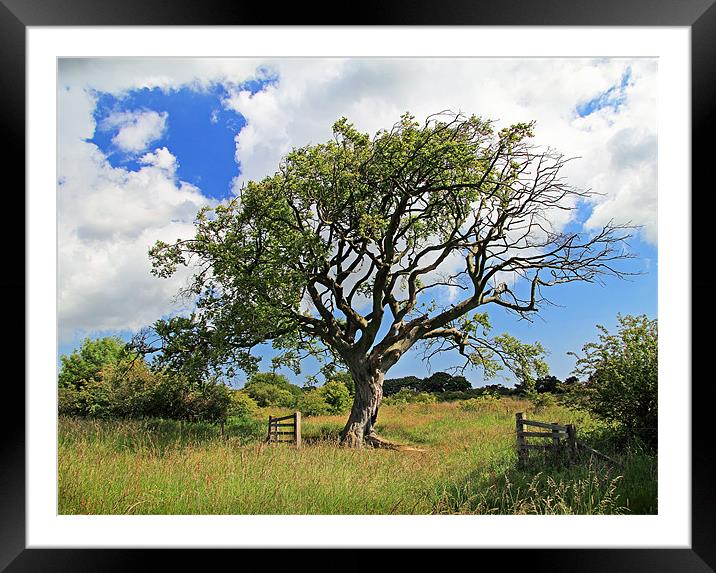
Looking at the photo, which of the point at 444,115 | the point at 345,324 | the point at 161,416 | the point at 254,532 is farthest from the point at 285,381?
the point at 254,532

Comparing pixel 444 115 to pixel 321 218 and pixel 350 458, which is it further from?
pixel 350 458

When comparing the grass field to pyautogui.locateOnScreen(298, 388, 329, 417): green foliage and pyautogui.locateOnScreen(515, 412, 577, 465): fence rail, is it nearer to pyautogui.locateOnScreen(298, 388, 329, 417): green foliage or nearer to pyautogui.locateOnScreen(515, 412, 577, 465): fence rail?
pyautogui.locateOnScreen(515, 412, 577, 465): fence rail

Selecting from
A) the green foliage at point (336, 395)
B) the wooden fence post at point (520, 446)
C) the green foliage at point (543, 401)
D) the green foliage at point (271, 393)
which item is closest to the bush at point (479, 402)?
the green foliage at point (543, 401)

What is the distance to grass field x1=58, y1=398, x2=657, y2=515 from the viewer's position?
479cm

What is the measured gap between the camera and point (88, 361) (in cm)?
1059

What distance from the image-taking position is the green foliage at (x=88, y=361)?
399 inches

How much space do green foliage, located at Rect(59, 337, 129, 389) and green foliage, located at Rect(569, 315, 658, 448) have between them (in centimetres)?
757

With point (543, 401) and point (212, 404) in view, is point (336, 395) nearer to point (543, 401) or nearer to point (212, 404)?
point (212, 404)

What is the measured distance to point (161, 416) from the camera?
967 centimetres


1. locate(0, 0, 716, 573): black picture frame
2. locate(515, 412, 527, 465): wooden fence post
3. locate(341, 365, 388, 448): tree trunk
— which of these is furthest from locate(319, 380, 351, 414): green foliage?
locate(0, 0, 716, 573): black picture frame

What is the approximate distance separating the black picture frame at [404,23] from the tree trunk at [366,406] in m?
4.22

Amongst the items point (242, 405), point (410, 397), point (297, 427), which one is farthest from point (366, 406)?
point (242, 405)

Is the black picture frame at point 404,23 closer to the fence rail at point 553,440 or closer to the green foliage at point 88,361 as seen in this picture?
the fence rail at point 553,440
